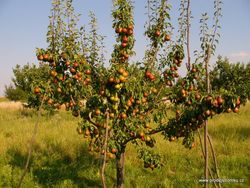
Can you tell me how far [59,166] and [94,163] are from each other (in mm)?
1005

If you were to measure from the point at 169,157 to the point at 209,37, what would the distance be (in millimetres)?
4998

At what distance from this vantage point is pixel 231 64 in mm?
22562

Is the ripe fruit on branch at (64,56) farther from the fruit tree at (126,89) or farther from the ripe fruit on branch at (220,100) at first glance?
the ripe fruit on branch at (220,100)

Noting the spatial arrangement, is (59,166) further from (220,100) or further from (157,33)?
(220,100)

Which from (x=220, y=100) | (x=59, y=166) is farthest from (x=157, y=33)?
(x=59, y=166)

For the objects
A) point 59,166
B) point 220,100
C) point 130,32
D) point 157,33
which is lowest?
point 59,166

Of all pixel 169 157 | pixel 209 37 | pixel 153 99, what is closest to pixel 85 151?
pixel 169 157

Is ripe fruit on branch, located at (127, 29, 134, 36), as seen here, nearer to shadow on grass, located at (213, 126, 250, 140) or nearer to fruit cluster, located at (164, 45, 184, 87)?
fruit cluster, located at (164, 45, 184, 87)

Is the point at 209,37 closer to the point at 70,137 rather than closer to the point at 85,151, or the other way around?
the point at 85,151

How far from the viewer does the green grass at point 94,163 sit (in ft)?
24.4

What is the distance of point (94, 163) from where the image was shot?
8.69 m

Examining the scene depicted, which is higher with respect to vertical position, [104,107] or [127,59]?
[127,59]

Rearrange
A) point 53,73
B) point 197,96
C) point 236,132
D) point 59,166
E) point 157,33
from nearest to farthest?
1. point 197,96
2. point 53,73
3. point 157,33
4. point 59,166
5. point 236,132

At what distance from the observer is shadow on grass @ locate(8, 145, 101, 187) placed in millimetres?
7609
